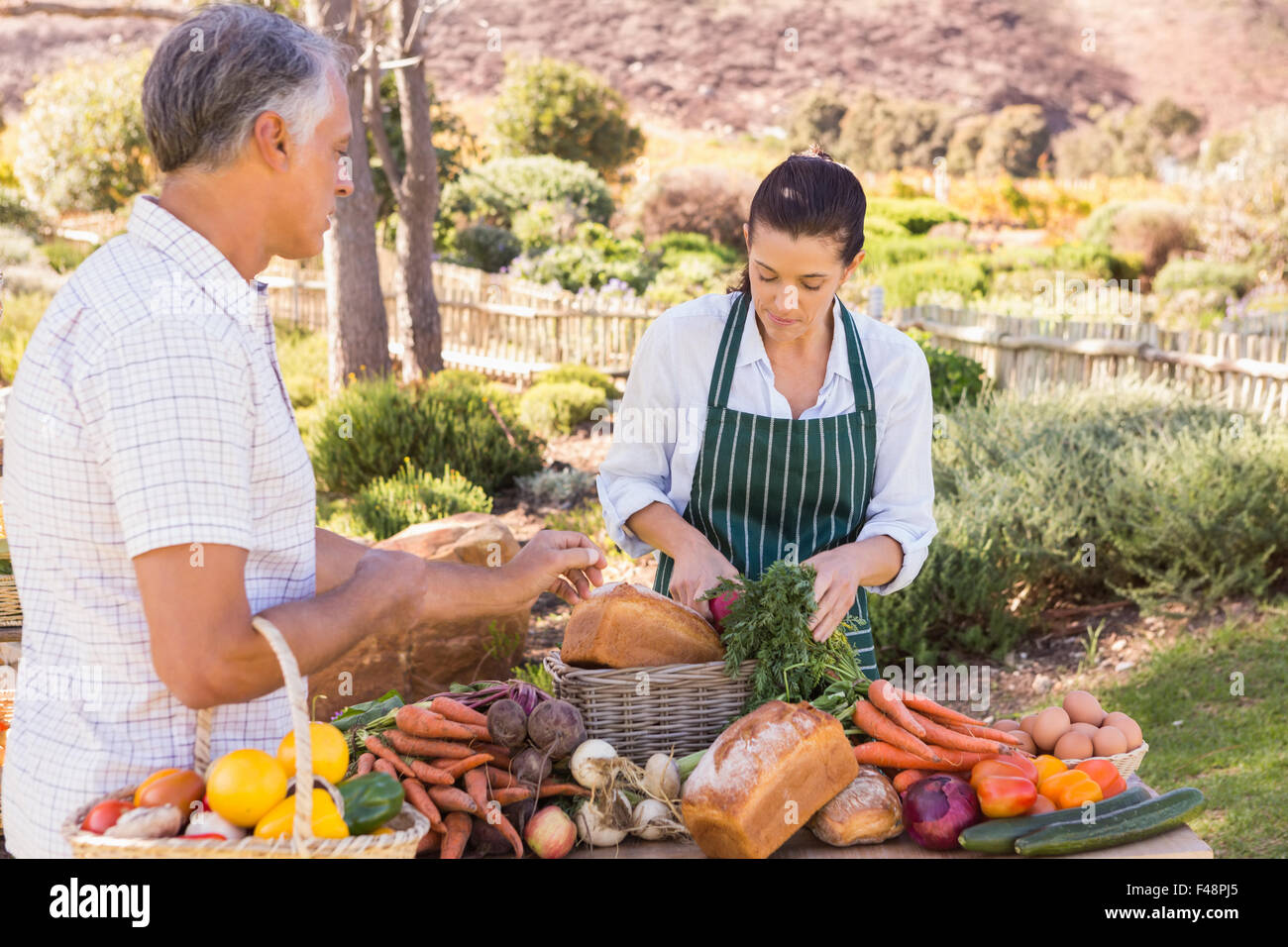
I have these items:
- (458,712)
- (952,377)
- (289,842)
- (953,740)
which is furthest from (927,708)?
(952,377)

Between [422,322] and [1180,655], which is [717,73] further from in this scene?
[1180,655]

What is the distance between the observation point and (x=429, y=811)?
2104 millimetres

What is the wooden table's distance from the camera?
6.88 feet

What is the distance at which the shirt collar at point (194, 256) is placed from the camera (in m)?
1.63

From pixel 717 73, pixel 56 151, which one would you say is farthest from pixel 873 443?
pixel 717 73

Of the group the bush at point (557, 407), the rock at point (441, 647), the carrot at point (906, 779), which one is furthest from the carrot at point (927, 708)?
the bush at point (557, 407)

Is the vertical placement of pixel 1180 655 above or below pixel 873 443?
below

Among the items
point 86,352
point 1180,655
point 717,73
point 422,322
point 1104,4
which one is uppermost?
point 1104,4

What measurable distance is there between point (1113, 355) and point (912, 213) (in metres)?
15.9

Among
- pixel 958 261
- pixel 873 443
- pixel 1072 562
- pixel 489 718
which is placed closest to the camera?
pixel 489 718

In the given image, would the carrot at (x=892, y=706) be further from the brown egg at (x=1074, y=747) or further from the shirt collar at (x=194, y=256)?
the shirt collar at (x=194, y=256)

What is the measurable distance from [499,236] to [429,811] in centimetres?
1563

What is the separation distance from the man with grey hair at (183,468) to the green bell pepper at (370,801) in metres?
0.20

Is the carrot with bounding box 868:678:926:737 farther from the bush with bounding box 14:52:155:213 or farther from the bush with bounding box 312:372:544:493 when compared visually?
the bush with bounding box 14:52:155:213
